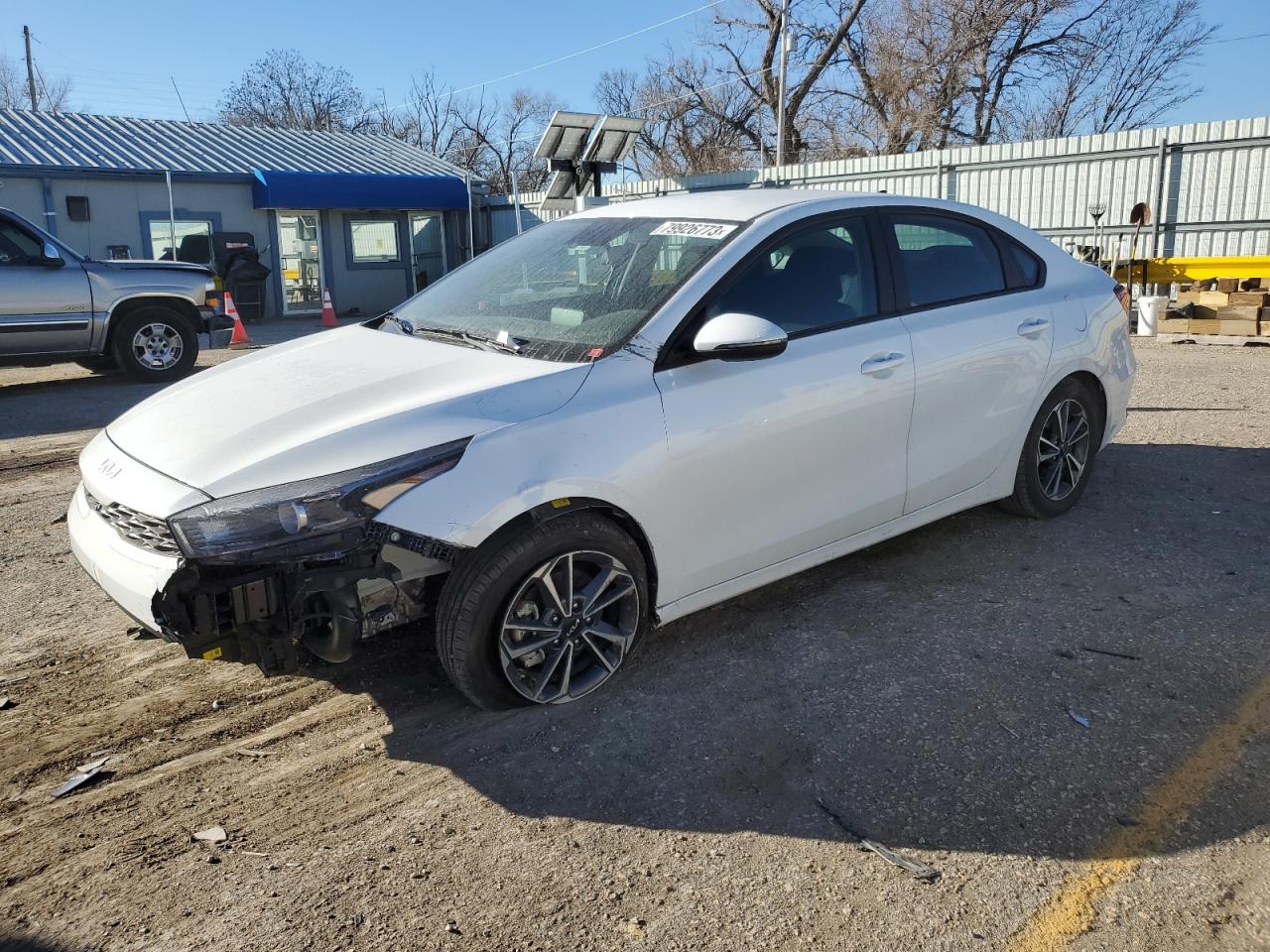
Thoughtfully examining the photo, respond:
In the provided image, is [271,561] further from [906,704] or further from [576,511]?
[906,704]

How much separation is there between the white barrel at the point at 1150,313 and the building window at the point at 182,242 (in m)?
16.8

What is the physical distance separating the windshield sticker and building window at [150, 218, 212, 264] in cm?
1851

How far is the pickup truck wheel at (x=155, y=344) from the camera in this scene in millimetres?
10594

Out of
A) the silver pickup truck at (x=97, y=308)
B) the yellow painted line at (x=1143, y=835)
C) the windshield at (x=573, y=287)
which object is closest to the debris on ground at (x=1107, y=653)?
the yellow painted line at (x=1143, y=835)

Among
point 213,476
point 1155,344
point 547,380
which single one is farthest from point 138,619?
point 1155,344

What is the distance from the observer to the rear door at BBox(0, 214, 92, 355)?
9695 millimetres

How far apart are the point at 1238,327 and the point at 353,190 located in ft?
55.0

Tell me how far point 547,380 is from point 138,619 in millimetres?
1408

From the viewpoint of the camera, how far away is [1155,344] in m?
12.9

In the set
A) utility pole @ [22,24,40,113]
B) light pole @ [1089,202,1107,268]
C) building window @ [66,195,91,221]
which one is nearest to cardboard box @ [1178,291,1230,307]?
light pole @ [1089,202,1107,268]

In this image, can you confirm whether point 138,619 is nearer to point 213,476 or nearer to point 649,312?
point 213,476

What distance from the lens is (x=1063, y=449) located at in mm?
5125

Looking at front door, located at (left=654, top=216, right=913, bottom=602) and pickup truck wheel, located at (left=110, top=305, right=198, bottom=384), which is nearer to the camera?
front door, located at (left=654, top=216, right=913, bottom=602)

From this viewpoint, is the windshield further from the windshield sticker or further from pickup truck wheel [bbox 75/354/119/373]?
pickup truck wheel [bbox 75/354/119/373]
